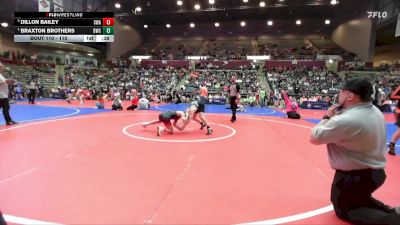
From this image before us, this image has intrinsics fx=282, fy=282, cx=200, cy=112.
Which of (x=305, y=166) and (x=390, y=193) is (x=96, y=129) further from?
(x=390, y=193)

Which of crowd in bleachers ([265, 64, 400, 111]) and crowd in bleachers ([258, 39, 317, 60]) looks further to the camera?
crowd in bleachers ([258, 39, 317, 60])

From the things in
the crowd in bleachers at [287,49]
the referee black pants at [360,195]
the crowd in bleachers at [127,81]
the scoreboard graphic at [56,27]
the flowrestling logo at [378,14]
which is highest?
the flowrestling logo at [378,14]

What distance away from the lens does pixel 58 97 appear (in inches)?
958

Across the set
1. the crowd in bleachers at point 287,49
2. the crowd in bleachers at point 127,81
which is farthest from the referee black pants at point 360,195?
the crowd in bleachers at point 287,49

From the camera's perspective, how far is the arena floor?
8.93 ft

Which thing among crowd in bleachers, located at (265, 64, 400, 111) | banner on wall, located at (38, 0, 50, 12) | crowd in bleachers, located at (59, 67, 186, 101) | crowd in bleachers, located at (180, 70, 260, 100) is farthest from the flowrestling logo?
banner on wall, located at (38, 0, 50, 12)

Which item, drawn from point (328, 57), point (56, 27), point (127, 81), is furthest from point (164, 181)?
point (328, 57)

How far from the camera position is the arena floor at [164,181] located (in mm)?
2723

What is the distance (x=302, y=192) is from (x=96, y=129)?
19.0ft

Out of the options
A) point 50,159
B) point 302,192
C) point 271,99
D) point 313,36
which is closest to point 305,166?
point 302,192

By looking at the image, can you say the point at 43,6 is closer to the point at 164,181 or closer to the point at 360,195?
the point at 164,181

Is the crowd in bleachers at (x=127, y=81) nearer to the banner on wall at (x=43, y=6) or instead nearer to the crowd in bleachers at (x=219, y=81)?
the crowd in bleachers at (x=219, y=81)

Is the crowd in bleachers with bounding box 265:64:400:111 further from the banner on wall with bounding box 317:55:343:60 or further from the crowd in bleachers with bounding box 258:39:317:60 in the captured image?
the crowd in bleachers with bounding box 258:39:317:60

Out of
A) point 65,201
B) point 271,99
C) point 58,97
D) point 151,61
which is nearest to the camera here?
point 65,201
